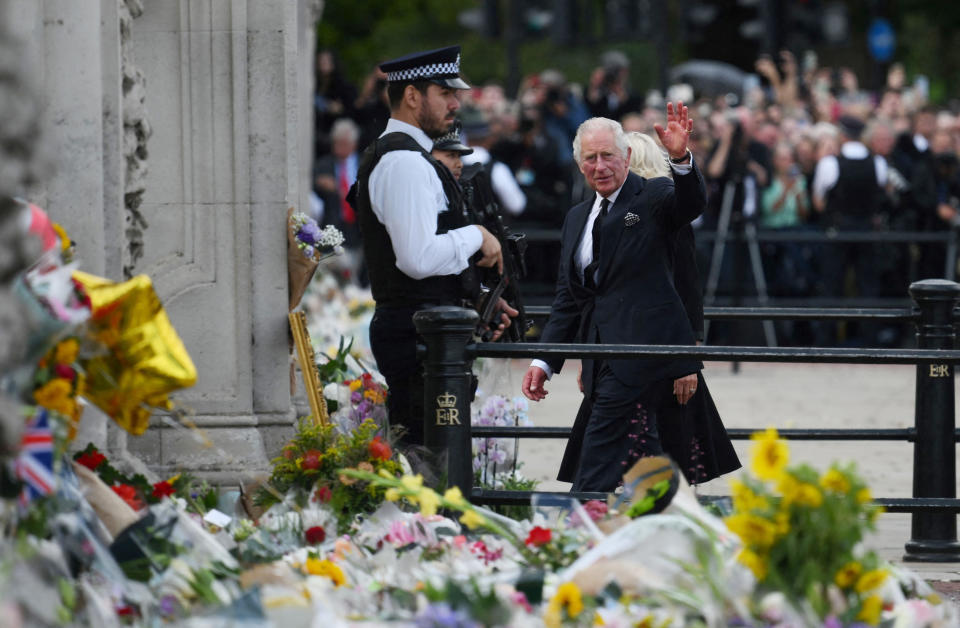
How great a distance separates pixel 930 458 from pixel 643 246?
5.54ft

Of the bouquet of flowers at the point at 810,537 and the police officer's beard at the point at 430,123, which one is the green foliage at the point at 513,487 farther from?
the bouquet of flowers at the point at 810,537

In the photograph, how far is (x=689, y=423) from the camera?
7.03 meters

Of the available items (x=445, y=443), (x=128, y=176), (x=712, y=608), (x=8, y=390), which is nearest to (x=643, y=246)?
(x=445, y=443)

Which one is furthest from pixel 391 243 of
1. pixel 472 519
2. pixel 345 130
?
pixel 345 130

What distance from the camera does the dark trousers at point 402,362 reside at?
6.82 metres

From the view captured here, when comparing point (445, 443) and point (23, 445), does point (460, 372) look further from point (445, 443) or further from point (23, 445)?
point (23, 445)

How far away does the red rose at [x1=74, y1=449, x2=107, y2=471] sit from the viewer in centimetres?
536

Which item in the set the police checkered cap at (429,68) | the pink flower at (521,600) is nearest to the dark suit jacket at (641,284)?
the police checkered cap at (429,68)

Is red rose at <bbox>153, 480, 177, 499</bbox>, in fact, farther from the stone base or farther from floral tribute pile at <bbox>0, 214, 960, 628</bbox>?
the stone base

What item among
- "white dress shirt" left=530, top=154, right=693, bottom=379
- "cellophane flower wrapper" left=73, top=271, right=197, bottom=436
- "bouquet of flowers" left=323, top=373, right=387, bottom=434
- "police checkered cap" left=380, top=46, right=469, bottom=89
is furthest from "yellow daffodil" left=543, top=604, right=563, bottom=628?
"police checkered cap" left=380, top=46, right=469, bottom=89

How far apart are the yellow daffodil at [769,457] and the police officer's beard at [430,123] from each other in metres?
3.18

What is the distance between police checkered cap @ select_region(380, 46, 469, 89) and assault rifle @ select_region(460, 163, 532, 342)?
0.47 meters

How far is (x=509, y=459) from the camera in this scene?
26.6 feet

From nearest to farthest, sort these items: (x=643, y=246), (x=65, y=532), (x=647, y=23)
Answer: (x=65, y=532)
(x=643, y=246)
(x=647, y=23)
